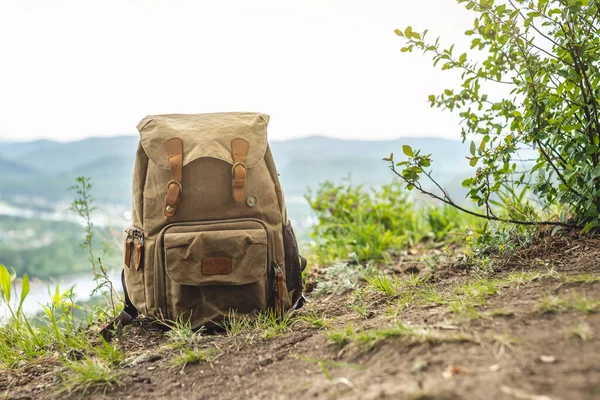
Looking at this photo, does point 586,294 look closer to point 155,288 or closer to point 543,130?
point 543,130

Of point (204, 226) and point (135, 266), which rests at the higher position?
point (204, 226)

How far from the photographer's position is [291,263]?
2.80 m

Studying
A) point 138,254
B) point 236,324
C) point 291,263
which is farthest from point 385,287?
point 138,254

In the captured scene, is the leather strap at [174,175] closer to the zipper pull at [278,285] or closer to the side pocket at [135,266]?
the side pocket at [135,266]

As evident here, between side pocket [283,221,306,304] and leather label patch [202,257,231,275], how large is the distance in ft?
1.23

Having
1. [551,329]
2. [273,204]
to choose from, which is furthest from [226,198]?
[551,329]

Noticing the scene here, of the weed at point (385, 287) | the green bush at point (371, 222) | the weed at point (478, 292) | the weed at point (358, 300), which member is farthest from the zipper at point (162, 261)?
the green bush at point (371, 222)

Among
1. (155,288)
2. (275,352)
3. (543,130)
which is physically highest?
(543,130)

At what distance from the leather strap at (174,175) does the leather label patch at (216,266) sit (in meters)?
0.30

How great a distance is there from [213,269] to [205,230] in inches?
7.8

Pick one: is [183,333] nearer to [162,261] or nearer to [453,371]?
[162,261]

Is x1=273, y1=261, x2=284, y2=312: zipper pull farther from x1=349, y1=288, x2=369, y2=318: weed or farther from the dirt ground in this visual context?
x1=349, y1=288, x2=369, y2=318: weed

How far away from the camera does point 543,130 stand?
8.55ft

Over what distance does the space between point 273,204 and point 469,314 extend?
1.18 metres
